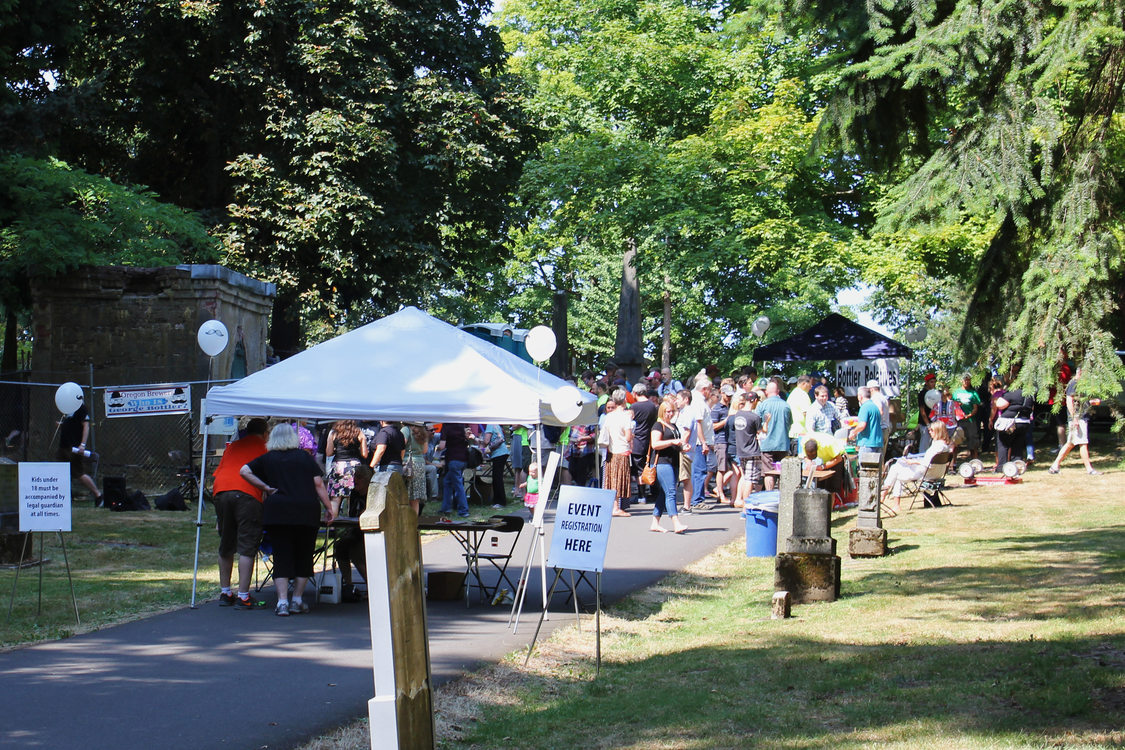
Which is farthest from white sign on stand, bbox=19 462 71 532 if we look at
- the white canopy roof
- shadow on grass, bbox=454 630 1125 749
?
shadow on grass, bbox=454 630 1125 749

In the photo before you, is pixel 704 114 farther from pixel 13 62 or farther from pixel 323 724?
pixel 323 724

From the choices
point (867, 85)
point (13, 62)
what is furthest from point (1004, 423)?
point (13, 62)

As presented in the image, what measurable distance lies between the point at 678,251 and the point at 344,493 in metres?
19.2

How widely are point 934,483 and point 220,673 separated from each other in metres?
12.7

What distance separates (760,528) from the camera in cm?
1411

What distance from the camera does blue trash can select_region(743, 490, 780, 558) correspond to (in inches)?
546

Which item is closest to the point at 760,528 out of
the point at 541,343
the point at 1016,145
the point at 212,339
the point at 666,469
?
the point at 666,469

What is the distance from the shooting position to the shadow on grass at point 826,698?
625cm

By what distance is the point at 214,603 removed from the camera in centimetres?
1114

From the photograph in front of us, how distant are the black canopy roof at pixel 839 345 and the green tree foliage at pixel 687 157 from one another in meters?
5.12

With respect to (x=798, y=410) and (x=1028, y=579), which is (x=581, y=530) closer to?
(x=1028, y=579)

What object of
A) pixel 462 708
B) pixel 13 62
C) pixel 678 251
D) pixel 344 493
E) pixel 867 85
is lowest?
pixel 462 708

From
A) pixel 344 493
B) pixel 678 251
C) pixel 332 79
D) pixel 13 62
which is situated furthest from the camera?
pixel 678 251

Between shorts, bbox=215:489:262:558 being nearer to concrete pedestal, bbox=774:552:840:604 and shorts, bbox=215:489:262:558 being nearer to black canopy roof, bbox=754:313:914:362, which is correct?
concrete pedestal, bbox=774:552:840:604
